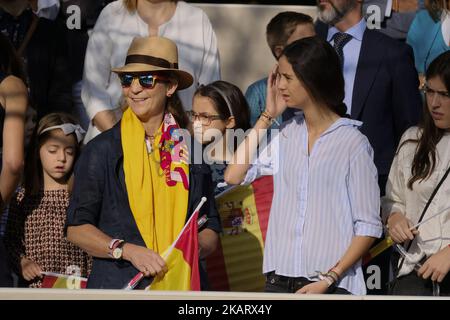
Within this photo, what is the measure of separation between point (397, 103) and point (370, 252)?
2.90 ft

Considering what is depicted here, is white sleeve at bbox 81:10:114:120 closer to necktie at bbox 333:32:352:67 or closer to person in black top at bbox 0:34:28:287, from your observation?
person in black top at bbox 0:34:28:287

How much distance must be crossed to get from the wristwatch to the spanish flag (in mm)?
259

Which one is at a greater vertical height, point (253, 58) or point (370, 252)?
point (253, 58)

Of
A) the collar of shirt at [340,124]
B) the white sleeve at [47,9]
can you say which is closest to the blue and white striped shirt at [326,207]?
the collar of shirt at [340,124]

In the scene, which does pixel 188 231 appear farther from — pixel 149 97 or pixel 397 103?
pixel 397 103

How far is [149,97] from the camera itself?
235 inches

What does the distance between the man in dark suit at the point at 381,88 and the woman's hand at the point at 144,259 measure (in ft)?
4.61

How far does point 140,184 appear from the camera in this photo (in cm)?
579

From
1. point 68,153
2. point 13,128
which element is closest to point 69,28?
point 68,153

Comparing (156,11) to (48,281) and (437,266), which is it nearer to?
(48,281)

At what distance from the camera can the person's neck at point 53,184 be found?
21.0 feet

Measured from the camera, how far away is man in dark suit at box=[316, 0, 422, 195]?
6527 millimetres

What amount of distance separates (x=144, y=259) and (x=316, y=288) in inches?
31.4
